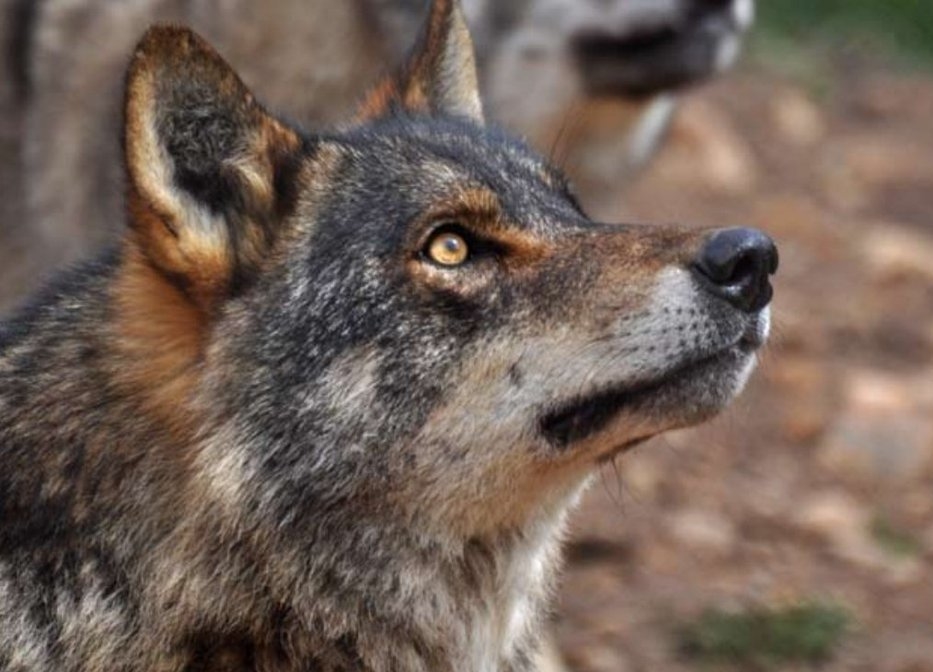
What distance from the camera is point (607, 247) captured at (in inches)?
227

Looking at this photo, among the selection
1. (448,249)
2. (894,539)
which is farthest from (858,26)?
(448,249)

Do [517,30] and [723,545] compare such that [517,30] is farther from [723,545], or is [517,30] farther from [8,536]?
[8,536]

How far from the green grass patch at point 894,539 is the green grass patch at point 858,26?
21.4 ft

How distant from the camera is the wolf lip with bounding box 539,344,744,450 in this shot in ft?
18.5

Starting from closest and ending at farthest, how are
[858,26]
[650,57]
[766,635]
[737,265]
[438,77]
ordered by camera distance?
[737,265] < [438,77] < [766,635] < [650,57] < [858,26]

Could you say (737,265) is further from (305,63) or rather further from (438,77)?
(305,63)

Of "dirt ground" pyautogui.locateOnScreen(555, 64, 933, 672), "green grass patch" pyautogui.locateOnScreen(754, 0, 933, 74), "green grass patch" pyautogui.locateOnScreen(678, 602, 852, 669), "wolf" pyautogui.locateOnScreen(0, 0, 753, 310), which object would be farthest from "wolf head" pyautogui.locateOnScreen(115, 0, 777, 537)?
"green grass patch" pyautogui.locateOnScreen(754, 0, 933, 74)

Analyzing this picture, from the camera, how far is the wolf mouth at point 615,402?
5.65 m

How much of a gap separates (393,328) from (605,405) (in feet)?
1.71

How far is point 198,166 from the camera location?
18.9 ft

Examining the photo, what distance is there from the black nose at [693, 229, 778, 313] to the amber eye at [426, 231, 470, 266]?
556 mm

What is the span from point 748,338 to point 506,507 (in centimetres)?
69

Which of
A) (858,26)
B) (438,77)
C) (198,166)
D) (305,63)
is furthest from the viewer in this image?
(858,26)

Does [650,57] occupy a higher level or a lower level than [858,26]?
higher
